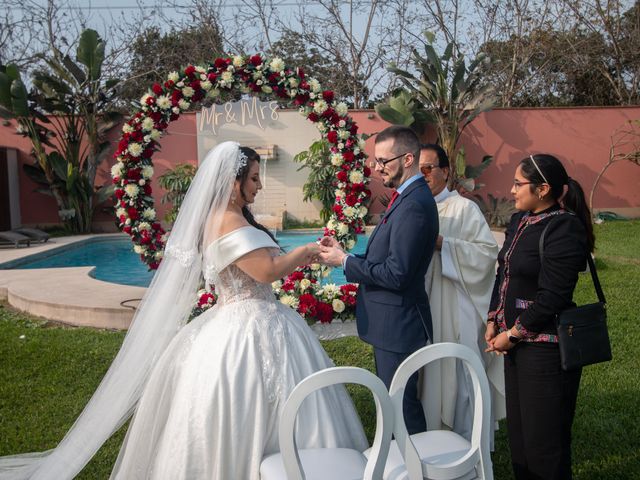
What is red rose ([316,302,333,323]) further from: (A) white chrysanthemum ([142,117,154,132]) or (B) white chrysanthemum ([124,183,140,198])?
(A) white chrysanthemum ([142,117,154,132])

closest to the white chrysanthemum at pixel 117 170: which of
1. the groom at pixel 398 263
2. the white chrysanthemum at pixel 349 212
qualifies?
the white chrysanthemum at pixel 349 212

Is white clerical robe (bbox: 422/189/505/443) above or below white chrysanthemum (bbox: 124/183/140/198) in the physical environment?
below

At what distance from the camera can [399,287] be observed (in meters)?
2.80

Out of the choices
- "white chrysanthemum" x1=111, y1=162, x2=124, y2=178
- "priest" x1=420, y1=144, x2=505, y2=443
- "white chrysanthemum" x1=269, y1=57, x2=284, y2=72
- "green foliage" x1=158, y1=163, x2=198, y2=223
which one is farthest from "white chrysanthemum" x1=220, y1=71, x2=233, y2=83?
"green foliage" x1=158, y1=163, x2=198, y2=223

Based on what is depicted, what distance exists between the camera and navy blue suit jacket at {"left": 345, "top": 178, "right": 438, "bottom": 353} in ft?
9.20

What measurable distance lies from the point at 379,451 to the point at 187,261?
4.84 feet

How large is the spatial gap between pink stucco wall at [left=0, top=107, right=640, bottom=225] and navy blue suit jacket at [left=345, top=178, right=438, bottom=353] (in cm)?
1242

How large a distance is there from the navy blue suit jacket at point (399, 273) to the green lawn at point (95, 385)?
3.67ft

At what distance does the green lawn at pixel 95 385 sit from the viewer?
140 inches

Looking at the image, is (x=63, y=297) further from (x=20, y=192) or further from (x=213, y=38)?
(x=213, y=38)

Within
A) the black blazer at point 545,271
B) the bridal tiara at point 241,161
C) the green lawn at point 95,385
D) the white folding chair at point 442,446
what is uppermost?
the bridal tiara at point 241,161

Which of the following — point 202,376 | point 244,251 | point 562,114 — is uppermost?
point 562,114

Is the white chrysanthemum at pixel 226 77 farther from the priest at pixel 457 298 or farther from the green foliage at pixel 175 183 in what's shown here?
the green foliage at pixel 175 183

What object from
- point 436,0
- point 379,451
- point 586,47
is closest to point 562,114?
point 586,47
